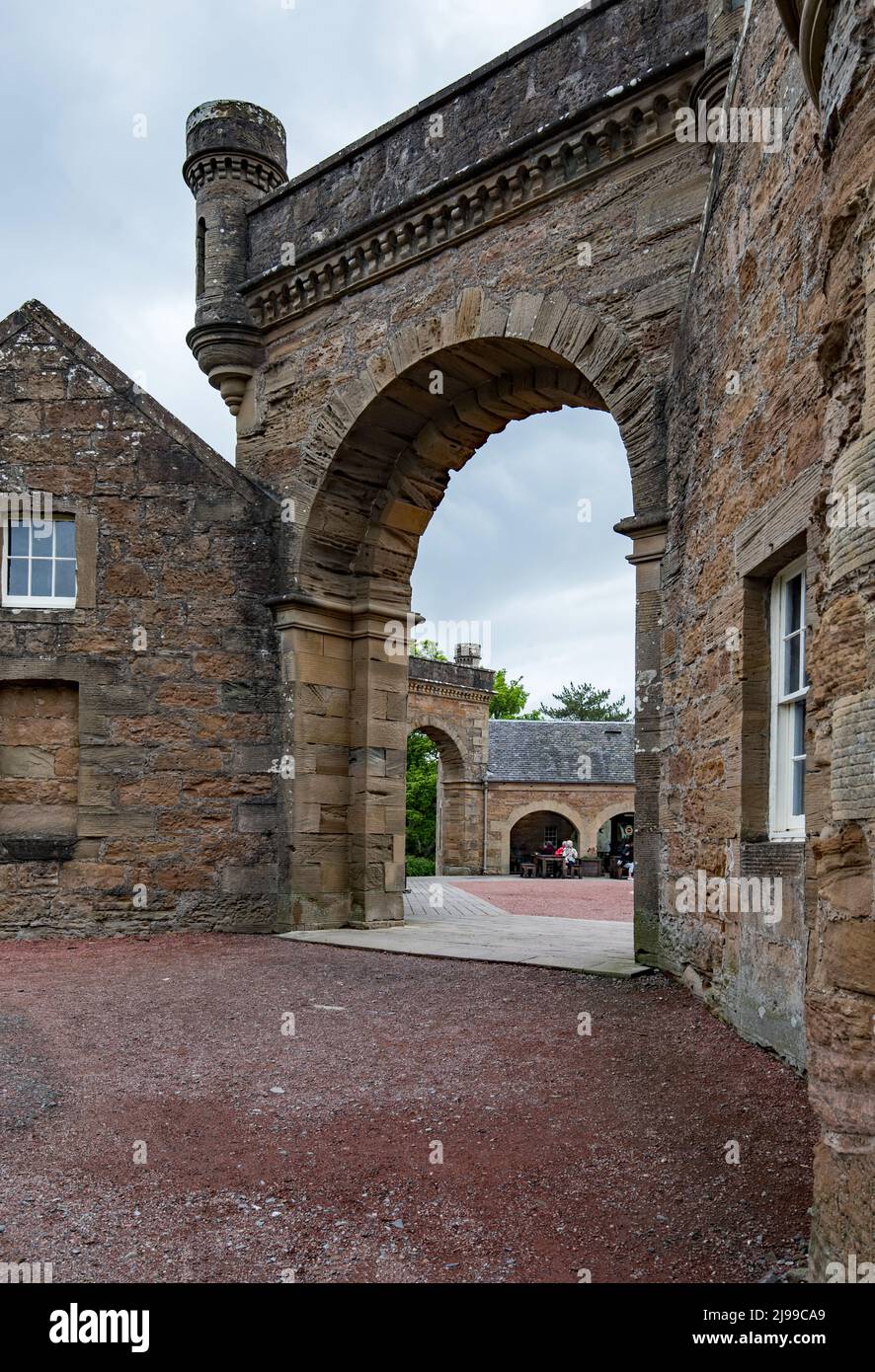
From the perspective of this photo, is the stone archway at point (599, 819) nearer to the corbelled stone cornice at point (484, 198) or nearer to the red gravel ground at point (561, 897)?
the red gravel ground at point (561, 897)

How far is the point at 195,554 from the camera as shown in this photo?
31.7 feet

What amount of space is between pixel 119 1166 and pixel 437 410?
782 cm

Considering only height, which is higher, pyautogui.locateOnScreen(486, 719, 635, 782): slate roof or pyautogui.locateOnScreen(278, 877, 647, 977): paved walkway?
pyautogui.locateOnScreen(486, 719, 635, 782): slate roof

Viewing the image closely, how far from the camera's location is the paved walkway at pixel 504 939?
24.8 ft

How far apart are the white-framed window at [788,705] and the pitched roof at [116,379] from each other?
6.41m

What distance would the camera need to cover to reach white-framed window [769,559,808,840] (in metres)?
4.58

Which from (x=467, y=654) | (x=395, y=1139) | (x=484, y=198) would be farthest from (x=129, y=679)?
(x=467, y=654)

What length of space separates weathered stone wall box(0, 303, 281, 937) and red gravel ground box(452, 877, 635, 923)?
174 inches

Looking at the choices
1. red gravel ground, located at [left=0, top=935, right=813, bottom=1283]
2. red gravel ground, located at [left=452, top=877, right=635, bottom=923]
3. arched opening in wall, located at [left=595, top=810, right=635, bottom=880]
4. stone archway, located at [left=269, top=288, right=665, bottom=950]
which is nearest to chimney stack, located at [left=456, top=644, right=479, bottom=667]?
arched opening in wall, located at [left=595, top=810, right=635, bottom=880]

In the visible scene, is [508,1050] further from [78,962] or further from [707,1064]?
[78,962]

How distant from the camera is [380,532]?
33.9ft

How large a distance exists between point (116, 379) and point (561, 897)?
1041 cm

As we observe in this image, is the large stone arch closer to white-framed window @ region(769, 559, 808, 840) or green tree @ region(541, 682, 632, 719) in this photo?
white-framed window @ region(769, 559, 808, 840)

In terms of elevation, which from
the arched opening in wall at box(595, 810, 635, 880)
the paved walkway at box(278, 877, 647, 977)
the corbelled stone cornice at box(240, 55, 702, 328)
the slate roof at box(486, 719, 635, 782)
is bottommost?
the arched opening in wall at box(595, 810, 635, 880)
